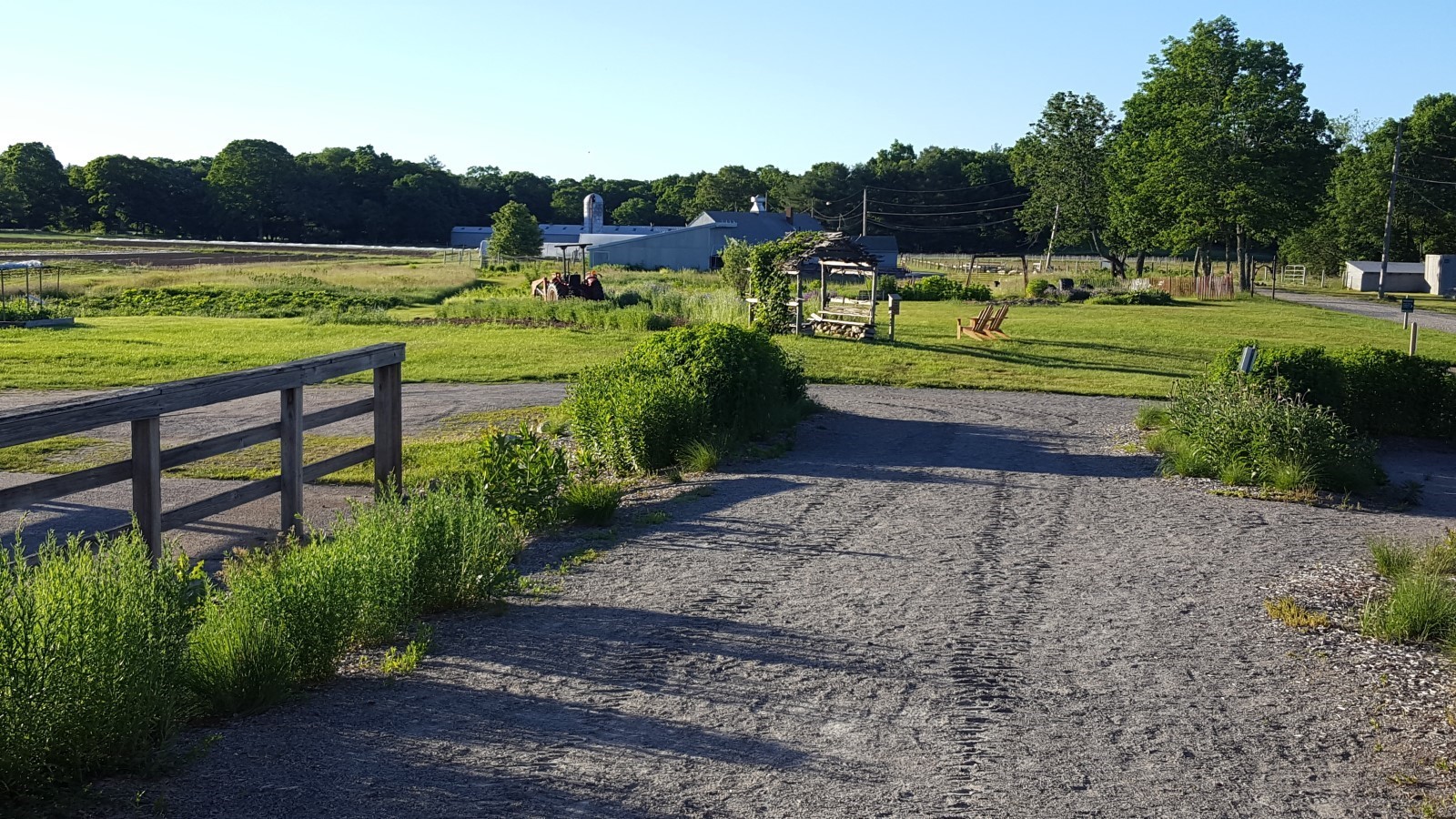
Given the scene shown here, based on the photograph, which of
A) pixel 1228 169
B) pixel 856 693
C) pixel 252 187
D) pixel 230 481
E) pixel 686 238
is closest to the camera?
pixel 856 693

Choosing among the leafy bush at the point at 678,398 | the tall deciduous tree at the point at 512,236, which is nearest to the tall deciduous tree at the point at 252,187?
the tall deciduous tree at the point at 512,236

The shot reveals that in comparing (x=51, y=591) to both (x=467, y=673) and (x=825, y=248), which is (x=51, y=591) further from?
(x=825, y=248)

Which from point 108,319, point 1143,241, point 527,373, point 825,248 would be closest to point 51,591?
point 527,373

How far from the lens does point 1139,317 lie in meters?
38.5

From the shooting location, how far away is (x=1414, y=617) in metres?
6.66

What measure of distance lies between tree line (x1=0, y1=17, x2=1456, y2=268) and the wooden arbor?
3427cm

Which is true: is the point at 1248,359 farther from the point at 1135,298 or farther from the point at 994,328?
the point at 1135,298

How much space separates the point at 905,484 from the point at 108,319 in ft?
90.6

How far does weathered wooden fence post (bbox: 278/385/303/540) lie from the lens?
328 inches

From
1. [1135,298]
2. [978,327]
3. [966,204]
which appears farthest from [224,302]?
[966,204]

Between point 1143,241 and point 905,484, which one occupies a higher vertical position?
point 1143,241

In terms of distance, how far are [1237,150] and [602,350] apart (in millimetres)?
43008

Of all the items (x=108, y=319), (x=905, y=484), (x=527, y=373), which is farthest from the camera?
(x=108, y=319)

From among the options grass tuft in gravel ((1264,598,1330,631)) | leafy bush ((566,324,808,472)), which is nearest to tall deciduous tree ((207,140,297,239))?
leafy bush ((566,324,808,472))
